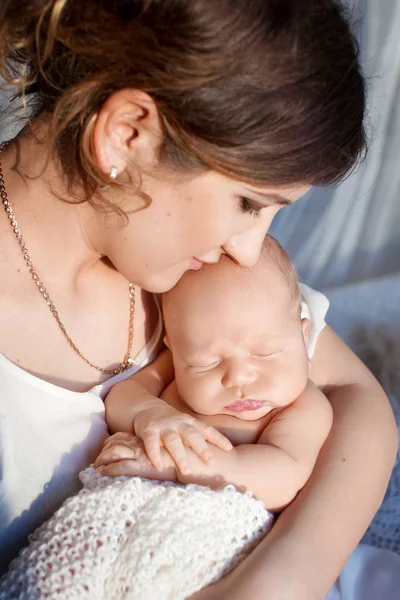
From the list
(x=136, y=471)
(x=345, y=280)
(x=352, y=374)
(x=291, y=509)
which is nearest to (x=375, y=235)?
(x=345, y=280)

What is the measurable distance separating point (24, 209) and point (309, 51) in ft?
1.49

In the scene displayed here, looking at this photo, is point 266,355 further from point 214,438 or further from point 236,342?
point 214,438

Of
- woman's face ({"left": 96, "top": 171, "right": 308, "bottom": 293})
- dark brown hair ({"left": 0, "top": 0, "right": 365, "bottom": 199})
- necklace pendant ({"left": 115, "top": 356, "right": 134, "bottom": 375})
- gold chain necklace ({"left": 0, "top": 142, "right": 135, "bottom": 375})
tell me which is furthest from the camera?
necklace pendant ({"left": 115, "top": 356, "right": 134, "bottom": 375})

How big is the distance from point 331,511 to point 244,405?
0.19 m

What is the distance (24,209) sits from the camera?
1061 mm

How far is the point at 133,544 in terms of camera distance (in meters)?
0.91

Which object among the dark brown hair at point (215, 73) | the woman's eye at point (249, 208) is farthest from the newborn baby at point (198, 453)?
the dark brown hair at point (215, 73)

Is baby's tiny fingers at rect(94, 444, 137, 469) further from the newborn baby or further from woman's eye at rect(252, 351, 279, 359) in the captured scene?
woman's eye at rect(252, 351, 279, 359)

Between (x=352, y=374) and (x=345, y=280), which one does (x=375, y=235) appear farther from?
(x=352, y=374)

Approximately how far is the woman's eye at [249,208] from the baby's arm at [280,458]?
1.05 ft

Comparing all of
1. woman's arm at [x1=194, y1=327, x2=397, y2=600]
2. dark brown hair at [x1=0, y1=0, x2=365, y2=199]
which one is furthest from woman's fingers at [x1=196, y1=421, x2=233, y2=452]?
dark brown hair at [x1=0, y1=0, x2=365, y2=199]

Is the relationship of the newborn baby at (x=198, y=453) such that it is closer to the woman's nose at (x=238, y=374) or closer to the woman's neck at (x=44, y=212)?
the woman's nose at (x=238, y=374)

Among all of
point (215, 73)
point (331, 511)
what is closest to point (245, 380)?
point (331, 511)

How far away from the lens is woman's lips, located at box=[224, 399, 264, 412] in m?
1.12
